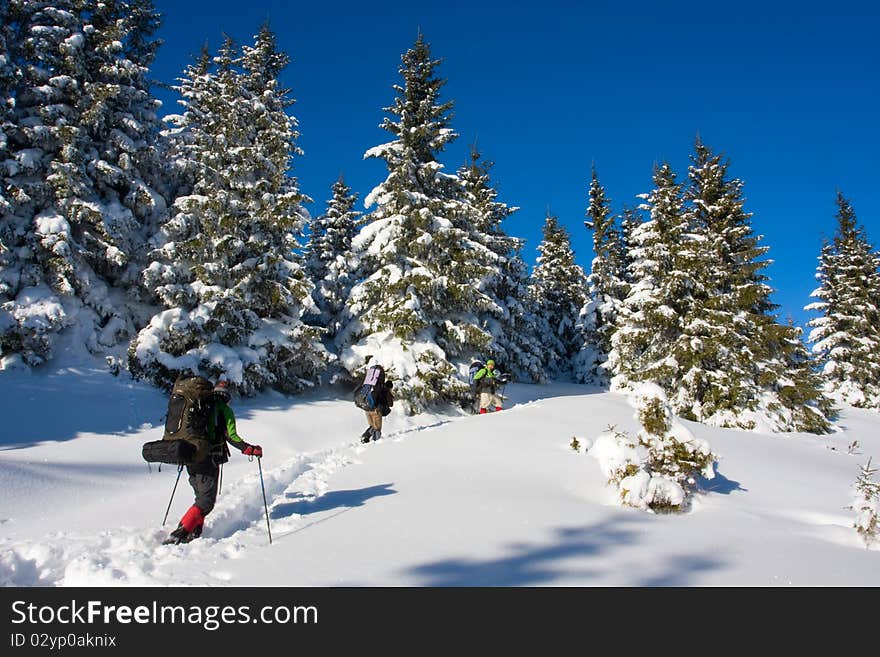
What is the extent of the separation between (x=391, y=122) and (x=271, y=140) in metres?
4.58

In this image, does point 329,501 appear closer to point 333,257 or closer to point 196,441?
point 196,441

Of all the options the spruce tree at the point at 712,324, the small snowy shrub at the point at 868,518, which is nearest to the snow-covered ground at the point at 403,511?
the small snowy shrub at the point at 868,518

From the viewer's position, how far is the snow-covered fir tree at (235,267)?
571 inches

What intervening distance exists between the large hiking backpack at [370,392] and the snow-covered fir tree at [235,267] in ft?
13.6

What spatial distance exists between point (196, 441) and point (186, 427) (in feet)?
0.67

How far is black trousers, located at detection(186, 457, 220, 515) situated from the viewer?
5.65m

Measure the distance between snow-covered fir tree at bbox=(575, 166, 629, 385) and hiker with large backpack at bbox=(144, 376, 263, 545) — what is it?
26.5 metres

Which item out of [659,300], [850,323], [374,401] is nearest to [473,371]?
[374,401]

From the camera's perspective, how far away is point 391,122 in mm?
18656

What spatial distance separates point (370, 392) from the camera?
12625 mm

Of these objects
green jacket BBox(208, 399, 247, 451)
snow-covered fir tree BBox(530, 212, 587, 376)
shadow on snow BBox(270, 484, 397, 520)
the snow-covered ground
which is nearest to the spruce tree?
the snow-covered ground

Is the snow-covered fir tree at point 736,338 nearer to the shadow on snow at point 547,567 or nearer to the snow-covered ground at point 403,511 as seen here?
the snow-covered ground at point 403,511

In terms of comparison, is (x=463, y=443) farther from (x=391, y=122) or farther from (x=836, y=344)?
(x=836, y=344)
